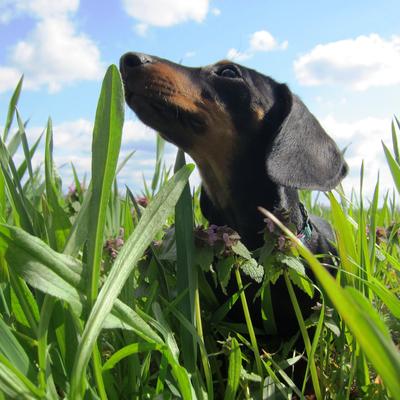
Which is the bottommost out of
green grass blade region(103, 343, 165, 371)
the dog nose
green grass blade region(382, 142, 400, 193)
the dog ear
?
green grass blade region(103, 343, 165, 371)

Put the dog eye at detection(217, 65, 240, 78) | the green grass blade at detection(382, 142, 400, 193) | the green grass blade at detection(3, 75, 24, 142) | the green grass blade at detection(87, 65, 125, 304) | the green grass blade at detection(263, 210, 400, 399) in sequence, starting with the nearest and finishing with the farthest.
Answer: the green grass blade at detection(263, 210, 400, 399)
the green grass blade at detection(87, 65, 125, 304)
the green grass blade at detection(382, 142, 400, 193)
the green grass blade at detection(3, 75, 24, 142)
the dog eye at detection(217, 65, 240, 78)

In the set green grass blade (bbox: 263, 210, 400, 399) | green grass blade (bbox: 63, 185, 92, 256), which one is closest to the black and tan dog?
green grass blade (bbox: 63, 185, 92, 256)

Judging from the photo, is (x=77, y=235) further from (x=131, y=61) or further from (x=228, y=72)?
(x=228, y=72)

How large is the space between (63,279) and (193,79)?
1435 millimetres

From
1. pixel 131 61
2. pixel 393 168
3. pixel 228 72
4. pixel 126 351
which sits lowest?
pixel 126 351

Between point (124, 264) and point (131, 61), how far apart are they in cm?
120

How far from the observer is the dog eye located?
7.18 ft

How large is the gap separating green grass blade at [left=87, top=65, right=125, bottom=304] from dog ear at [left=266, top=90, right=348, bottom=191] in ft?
3.45

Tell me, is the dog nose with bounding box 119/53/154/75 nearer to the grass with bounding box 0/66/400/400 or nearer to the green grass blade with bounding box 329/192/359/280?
the grass with bounding box 0/66/400/400

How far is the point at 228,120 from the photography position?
A: 2.00 metres

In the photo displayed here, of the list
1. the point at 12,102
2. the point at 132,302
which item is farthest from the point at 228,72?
the point at 132,302

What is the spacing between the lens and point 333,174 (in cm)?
183

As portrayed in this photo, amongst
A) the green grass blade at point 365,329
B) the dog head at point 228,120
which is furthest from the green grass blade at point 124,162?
the green grass blade at point 365,329

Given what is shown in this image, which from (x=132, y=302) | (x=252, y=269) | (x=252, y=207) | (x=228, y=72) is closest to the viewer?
(x=132, y=302)
